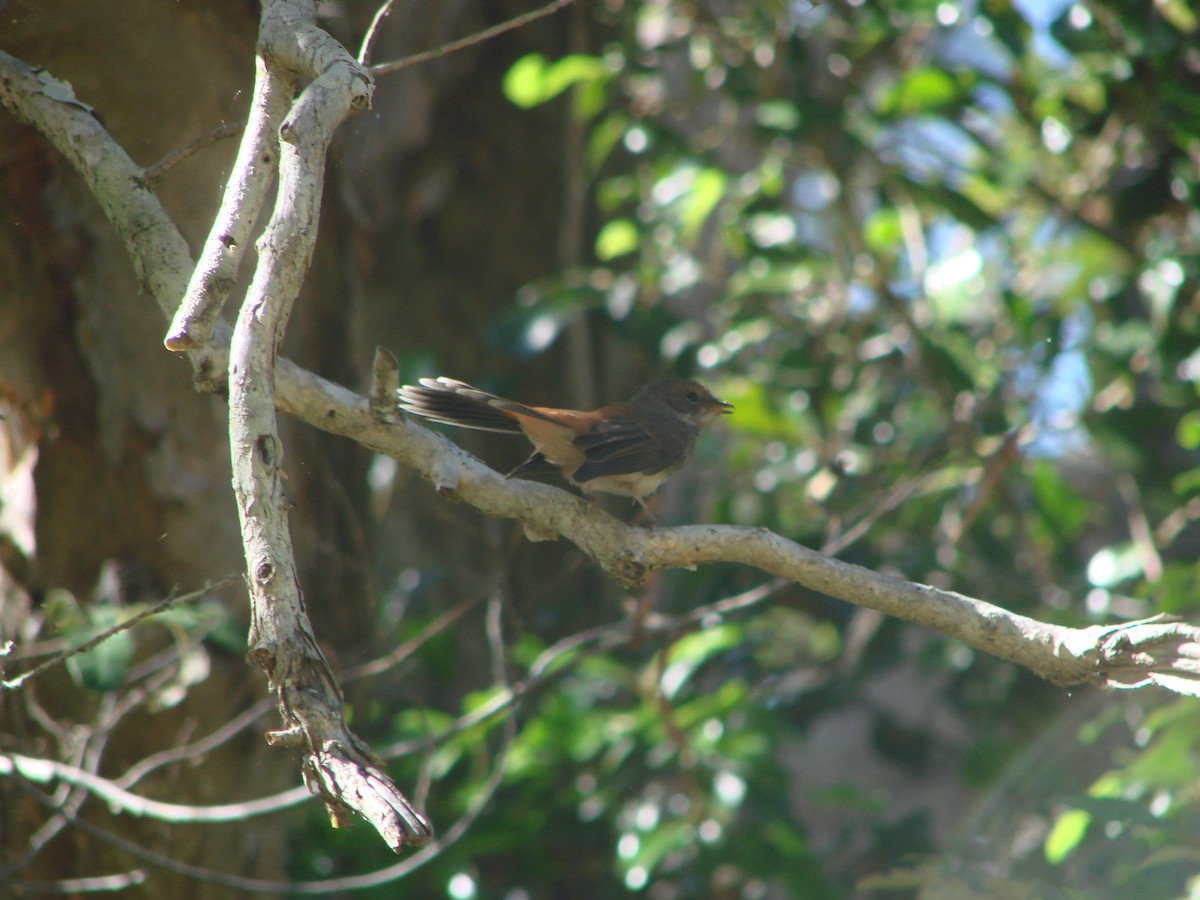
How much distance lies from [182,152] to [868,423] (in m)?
3.91

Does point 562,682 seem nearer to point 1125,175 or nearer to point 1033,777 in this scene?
point 1033,777

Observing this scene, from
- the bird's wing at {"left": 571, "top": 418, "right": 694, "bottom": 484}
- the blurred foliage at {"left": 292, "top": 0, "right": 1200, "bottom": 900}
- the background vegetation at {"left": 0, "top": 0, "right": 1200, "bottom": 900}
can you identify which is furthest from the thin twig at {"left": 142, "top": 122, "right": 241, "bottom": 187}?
the blurred foliage at {"left": 292, "top": 0, "right": 1200, "bottom": 900}

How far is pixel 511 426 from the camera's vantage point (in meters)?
3.80

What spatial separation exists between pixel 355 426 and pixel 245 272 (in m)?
0.99

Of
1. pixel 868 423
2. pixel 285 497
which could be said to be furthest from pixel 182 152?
pixel 868 423

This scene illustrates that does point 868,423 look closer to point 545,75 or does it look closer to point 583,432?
point 583,432

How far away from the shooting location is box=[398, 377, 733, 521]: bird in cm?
361

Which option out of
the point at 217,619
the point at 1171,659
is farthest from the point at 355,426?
the point at 1171,659

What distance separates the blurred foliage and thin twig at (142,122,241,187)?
229cm

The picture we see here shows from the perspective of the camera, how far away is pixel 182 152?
8.63 ft

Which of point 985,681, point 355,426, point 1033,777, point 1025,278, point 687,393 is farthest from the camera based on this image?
point 1025,278

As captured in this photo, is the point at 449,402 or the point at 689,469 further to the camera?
the point at 689,469

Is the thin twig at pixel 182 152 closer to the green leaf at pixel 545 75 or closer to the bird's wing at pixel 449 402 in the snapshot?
the bird's wing at pixel 449 402

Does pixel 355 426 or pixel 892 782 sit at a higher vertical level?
pixel 355 426
